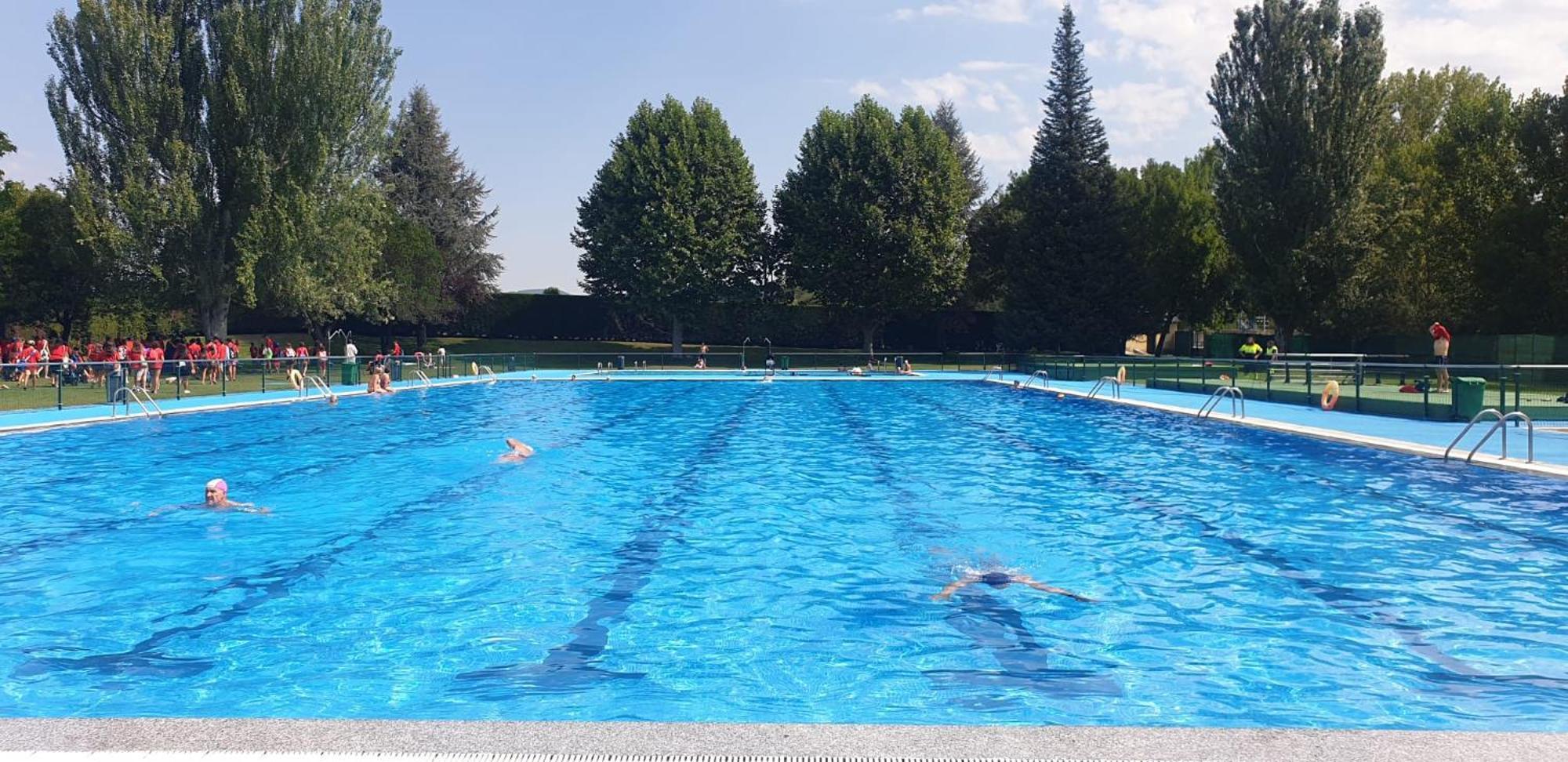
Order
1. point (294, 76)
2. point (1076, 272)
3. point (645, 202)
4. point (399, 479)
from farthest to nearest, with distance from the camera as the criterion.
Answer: point (645, 202) < point (1076, 272) < point (294, 76) < point (399, 479)

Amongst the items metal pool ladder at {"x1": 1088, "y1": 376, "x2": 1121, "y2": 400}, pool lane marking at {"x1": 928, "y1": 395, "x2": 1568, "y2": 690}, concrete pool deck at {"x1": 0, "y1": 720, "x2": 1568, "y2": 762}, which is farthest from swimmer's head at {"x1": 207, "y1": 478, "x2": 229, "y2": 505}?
metal pool ladder at {"x1": 1088, "y1": 376, "x2": 1121, "y2": 400}

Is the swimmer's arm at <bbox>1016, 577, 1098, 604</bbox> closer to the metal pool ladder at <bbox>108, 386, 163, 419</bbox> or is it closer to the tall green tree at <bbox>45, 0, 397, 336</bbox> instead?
the metal pool ladder at <bbox>108, 386, 163, 419</bbox>

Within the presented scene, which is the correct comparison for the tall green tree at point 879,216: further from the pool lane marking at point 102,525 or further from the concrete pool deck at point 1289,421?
the pool lane marking at point 102,525

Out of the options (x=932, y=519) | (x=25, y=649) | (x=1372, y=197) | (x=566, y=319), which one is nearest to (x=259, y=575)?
(x=25, y=649)

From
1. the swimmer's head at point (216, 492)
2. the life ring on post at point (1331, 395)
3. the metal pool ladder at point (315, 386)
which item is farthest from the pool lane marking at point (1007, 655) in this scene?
the metal pool ladder at point (315, 386)

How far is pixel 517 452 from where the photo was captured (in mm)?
18453

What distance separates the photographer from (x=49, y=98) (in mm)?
41781

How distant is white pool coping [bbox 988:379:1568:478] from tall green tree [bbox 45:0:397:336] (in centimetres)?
3576

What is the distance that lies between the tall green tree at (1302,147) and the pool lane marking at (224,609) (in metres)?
45.3

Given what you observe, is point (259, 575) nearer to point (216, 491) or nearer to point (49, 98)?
point (216, 491)

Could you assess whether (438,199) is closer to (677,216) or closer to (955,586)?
(677,216)

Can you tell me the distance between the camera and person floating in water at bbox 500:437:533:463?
1828cm

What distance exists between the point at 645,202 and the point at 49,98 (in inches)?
1203

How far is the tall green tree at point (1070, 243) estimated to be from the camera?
59.4 meters
